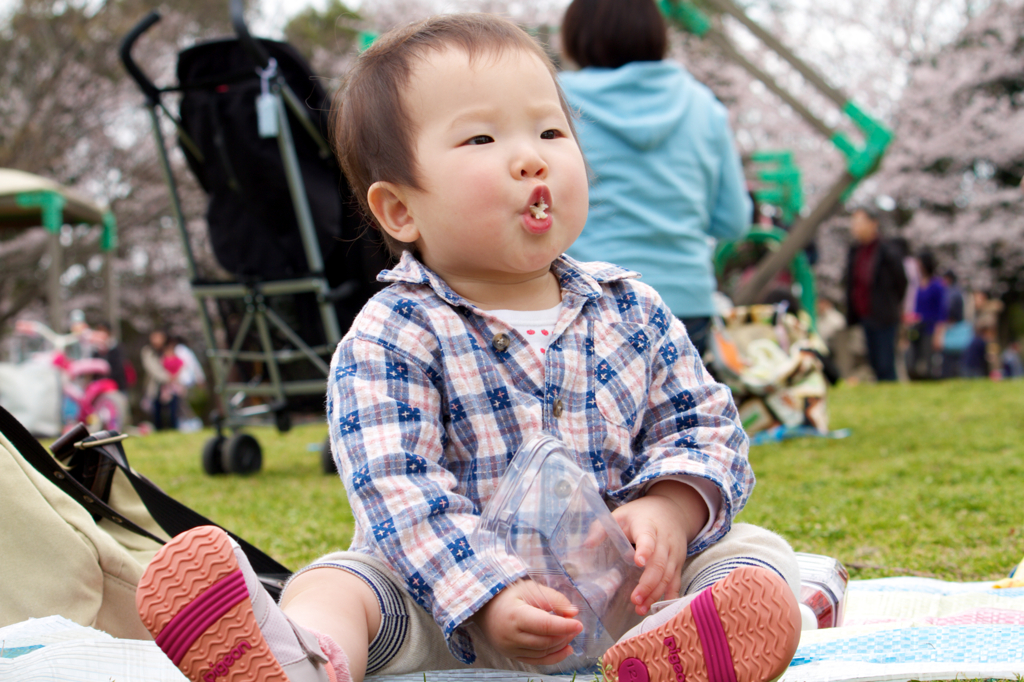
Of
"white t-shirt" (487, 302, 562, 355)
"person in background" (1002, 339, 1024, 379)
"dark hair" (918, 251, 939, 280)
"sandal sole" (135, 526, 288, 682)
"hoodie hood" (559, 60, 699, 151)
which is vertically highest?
"hoodie hood" (559, 60, 699, 151)

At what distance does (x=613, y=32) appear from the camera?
9.12 ft

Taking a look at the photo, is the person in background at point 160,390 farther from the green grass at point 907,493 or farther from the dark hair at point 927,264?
the dark hair at point 927,264

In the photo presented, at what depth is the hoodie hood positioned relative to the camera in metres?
2.73

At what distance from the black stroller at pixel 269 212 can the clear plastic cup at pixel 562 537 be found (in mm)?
2436

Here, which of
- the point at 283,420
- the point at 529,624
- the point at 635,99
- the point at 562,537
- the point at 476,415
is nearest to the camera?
the point at 529,624

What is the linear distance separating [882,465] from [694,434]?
2.55 meters

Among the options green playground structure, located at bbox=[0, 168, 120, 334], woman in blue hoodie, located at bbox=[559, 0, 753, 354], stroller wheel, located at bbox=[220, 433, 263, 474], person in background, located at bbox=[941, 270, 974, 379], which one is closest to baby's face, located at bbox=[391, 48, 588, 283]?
woman in blue hoodie, located at bbox=[559, 0, 753, 354]

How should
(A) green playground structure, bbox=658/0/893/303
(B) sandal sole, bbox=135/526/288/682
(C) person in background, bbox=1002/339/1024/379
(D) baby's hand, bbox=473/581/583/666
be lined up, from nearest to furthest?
(B) sandal sole, bbox=135/526/288/682
(D) baby's hand, bbox=473/581/583/666
(A) green playground structure, bbox=658/0/893/303
(C) person in background, bbox=1002/339/1024/379

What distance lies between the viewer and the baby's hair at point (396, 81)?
1.23 meters

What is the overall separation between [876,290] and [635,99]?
6069mm

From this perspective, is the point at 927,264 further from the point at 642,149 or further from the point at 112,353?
the point at 112,353

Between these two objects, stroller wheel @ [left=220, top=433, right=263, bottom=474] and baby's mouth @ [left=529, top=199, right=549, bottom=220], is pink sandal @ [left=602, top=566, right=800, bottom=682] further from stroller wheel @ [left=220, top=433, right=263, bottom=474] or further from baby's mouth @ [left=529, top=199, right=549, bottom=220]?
stroller wheel @ [left=220, top=433, right=263, bottom=474]

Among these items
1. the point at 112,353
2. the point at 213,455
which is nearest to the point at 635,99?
the point at 213,455

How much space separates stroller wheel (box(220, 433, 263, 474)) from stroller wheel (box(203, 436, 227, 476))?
1.1 inches
